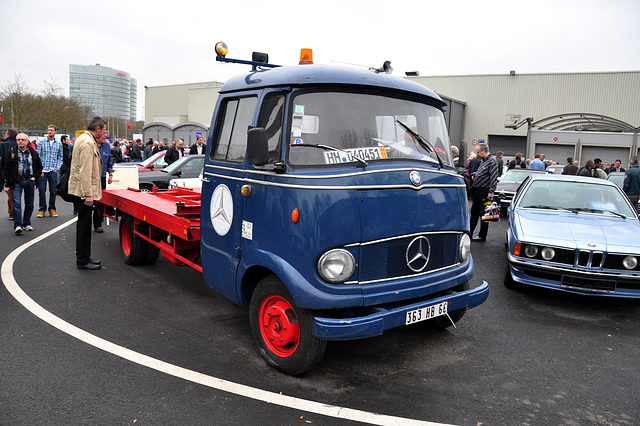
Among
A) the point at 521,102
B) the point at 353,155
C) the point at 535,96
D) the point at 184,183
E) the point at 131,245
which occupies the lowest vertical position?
the point at 131,245

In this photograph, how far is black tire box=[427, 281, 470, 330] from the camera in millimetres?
4512

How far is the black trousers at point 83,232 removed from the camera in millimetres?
6771

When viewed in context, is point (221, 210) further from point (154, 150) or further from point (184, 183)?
point (154, 150)

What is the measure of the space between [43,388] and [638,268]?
6166 millimetres

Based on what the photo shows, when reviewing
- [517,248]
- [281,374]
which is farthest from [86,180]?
[517,248]

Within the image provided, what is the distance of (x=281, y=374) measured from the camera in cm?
393

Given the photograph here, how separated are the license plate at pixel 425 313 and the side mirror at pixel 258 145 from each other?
1672 millimetres

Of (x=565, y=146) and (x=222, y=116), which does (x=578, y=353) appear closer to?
(x=222, y=116)

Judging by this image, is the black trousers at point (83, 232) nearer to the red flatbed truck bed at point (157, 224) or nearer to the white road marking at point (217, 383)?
the red flatbed truck bed at point (157, 224)

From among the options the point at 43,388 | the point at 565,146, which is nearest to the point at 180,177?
the point at 43,388

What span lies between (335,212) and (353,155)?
543mm

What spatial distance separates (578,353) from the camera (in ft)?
15.0

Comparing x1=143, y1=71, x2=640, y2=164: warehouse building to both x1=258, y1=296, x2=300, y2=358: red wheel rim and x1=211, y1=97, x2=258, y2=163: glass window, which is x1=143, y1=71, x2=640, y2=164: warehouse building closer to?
x1=211, y1=97, x2=258, y2=163: glass window

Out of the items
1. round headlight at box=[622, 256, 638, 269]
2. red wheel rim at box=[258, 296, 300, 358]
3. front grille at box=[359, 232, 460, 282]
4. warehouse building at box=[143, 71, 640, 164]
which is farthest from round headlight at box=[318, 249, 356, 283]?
warehouse building at box=[143, 71, 640, 164]
